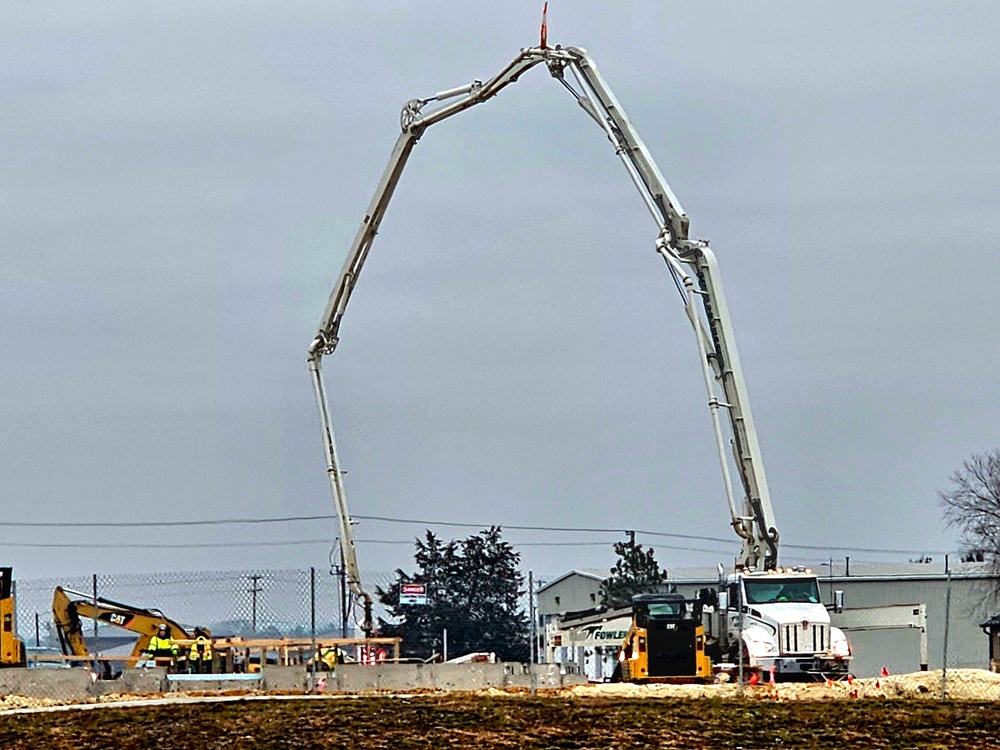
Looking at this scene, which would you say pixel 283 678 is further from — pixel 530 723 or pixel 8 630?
pixel 530 723

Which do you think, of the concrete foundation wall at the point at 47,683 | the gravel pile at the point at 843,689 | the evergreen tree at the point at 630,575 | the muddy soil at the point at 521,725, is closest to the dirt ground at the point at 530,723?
the muddy soil at the point at 521,725

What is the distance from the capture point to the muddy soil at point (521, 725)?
980 inches

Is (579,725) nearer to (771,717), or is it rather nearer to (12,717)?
(771,717)

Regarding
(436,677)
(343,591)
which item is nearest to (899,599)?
(343,591)

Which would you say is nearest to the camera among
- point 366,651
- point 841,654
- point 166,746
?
point 166,746

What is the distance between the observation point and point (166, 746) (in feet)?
82.0

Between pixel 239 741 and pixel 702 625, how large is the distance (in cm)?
1785

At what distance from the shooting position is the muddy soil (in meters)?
24.9

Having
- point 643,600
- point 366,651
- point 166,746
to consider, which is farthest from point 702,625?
point 166,746

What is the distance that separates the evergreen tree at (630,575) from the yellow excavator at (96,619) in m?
35.1

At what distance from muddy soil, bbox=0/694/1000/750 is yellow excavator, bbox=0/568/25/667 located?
10587 mm

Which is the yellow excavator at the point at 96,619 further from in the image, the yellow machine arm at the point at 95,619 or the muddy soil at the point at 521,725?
the muddy soil at the point at 521,725

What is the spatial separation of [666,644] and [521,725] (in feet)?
47.6

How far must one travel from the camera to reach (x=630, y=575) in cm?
8250
